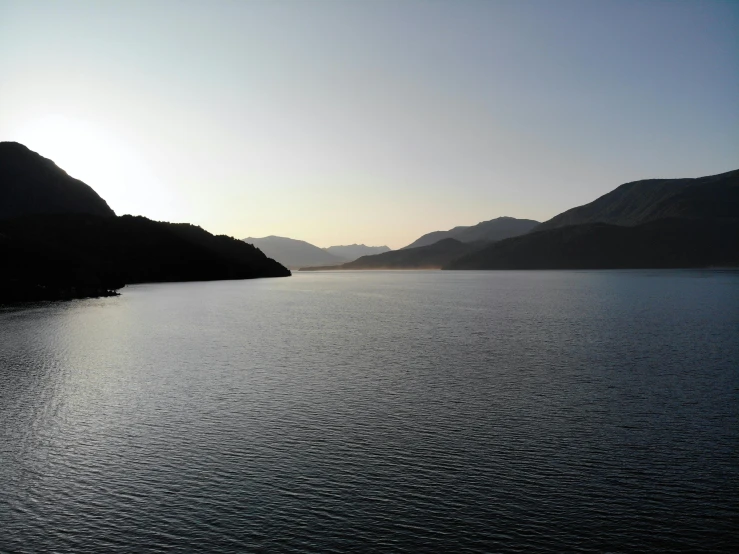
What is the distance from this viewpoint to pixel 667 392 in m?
41.2

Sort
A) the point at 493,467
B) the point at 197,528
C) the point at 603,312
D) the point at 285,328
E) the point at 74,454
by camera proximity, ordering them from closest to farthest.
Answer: the point at 197,528 → the point at 493,467 → the point at 74,454 → the point at 285,328 → the point at 603,312

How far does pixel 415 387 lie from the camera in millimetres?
43625

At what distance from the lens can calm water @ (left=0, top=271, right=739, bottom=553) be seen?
2047 centimetres

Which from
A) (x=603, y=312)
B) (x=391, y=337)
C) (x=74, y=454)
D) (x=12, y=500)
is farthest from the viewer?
(x=603, y=312)

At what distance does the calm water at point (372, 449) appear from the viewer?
20.5 meters

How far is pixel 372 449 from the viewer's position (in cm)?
2905

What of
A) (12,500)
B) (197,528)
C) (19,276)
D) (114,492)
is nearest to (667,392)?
(197,528)

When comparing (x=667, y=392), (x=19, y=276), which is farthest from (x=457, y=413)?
(x=19, y=276)

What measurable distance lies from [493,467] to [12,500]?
72.4 ft

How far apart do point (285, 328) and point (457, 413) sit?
56.3 metres

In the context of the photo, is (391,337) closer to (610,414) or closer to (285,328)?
(285,328)

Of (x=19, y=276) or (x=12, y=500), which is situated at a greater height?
(x=19, y=276)

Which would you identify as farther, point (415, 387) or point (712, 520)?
point (415, 387)

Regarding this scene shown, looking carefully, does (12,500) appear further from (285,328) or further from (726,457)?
(285,328)
